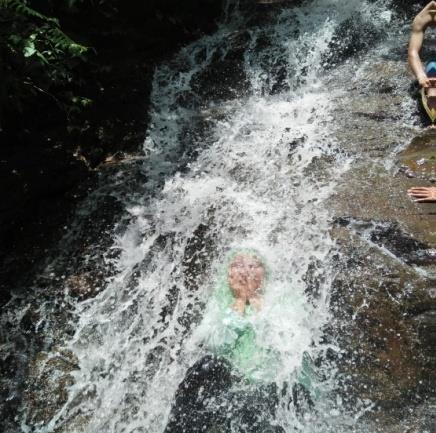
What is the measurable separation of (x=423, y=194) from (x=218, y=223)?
88.0 inches

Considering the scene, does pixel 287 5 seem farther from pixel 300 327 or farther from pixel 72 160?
pixel 300 327

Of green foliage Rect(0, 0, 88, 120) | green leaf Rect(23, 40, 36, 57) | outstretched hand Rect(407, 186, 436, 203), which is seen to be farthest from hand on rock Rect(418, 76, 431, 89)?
green leaf Rect(23, 40, 36, 57)

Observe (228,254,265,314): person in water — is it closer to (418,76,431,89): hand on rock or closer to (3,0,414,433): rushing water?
(3,0,414,433): rushing water

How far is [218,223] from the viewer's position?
16.6ft

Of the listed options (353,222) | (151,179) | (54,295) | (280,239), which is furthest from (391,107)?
(54,295)

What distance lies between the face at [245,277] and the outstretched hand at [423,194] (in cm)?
Result: 180

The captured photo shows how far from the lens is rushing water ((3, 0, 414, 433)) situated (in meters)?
3.86

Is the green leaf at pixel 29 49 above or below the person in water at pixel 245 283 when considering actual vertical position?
above

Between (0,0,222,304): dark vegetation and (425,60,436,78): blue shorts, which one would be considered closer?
(0,0,222,304): dark vegetation

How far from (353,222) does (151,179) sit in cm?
268

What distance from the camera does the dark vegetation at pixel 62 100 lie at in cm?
482

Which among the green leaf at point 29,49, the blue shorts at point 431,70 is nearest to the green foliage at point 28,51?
the green leaf at point 29,49

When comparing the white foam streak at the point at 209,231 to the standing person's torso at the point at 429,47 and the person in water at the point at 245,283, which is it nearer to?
the person in water at the point at 245,283

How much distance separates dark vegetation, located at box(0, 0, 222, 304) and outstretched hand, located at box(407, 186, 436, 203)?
3674mm
